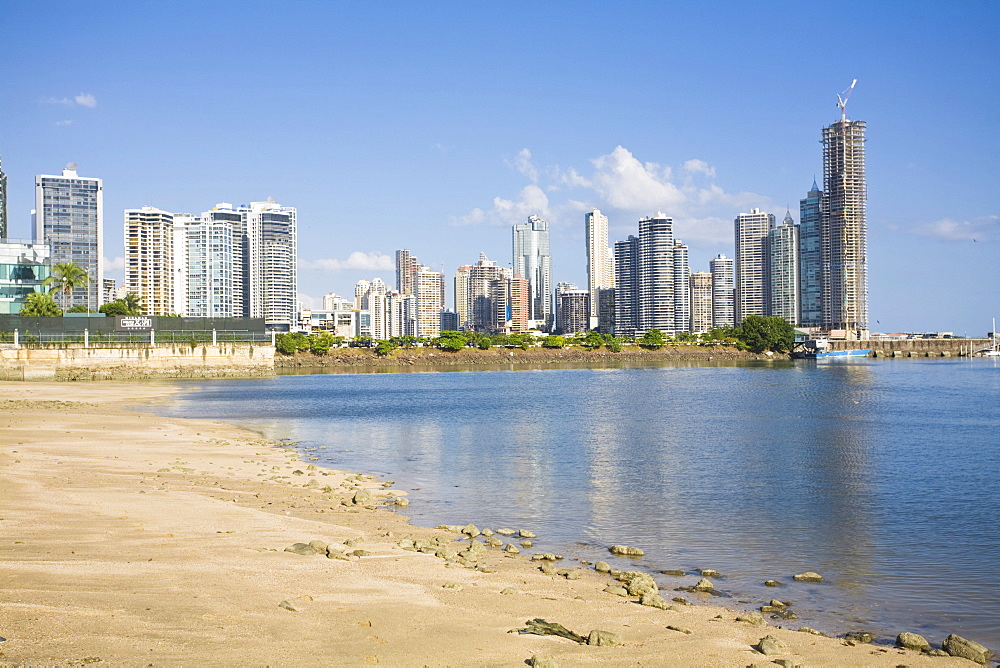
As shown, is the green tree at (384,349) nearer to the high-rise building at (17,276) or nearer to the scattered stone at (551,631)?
the high-rise building at (17,276)

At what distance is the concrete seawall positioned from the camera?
325 feet

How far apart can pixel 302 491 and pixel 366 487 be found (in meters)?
2.67

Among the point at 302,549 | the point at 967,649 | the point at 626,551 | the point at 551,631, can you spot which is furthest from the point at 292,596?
the point at 967,649

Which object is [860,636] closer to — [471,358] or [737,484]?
[737,484]

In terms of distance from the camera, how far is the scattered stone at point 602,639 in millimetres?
11875

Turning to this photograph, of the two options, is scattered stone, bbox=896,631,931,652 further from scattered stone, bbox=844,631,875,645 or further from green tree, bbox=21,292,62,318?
green tree, bbox=21,292,62,318

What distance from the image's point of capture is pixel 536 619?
13.0 metres

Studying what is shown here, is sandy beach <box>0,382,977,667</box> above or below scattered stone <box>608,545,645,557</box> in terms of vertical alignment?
above

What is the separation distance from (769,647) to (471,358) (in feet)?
553

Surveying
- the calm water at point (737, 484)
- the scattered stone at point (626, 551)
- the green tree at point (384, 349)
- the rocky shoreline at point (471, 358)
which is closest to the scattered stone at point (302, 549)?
the calm water at point (737, 484)

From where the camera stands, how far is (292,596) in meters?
13.3

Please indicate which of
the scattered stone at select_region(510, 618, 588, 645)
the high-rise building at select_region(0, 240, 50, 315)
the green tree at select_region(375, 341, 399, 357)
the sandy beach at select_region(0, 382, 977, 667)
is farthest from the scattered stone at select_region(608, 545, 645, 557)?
the green tree at select_region(375, 341, 399, 357)

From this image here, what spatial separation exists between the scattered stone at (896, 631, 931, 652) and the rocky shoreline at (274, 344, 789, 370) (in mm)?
143769

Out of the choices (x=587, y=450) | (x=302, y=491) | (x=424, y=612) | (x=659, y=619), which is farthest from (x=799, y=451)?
(x=424, y=612)
